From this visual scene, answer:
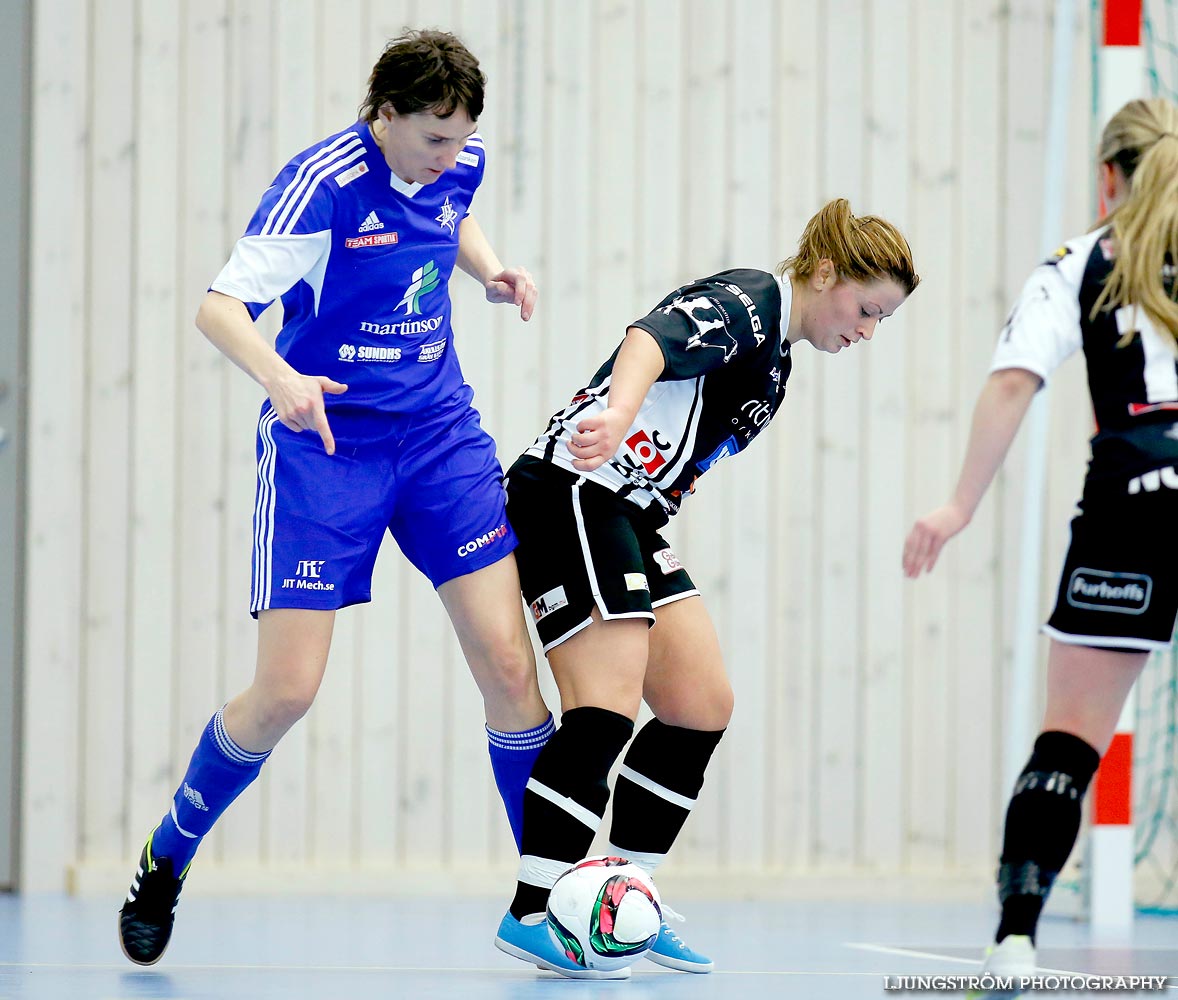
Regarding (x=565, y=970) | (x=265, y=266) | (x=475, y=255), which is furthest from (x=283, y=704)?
(x=475, y=255)

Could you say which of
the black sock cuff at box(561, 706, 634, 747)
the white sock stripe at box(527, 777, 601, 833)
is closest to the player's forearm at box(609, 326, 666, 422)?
the black sock cuff at box(561, 706, 634, 747)

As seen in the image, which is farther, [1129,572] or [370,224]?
[370,224]

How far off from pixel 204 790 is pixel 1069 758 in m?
1.75

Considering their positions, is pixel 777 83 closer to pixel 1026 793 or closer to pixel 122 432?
pixel 122 432

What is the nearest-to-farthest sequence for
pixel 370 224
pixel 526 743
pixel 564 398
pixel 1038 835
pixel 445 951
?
pixel 1038 835
pixel 370 224
pixel 526 743
pixel 445 951
pixel 564 398

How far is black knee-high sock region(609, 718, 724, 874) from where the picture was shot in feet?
10.5

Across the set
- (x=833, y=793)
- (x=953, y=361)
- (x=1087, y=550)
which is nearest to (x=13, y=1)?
(x=953, y=361)

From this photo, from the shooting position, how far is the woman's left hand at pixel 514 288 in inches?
132

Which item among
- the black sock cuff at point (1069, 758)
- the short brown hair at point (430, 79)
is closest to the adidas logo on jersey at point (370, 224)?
the short brown hair at point (430, 79)

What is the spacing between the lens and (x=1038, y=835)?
234 cm

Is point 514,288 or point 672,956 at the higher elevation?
point 514,288

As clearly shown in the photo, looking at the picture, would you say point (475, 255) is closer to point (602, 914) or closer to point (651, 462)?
point (651, 462)

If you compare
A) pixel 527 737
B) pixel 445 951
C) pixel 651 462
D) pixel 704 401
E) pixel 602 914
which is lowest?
pixel 445 951

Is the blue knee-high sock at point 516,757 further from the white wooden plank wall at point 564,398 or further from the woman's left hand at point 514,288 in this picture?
the white wooden plank wall at point 564,398
